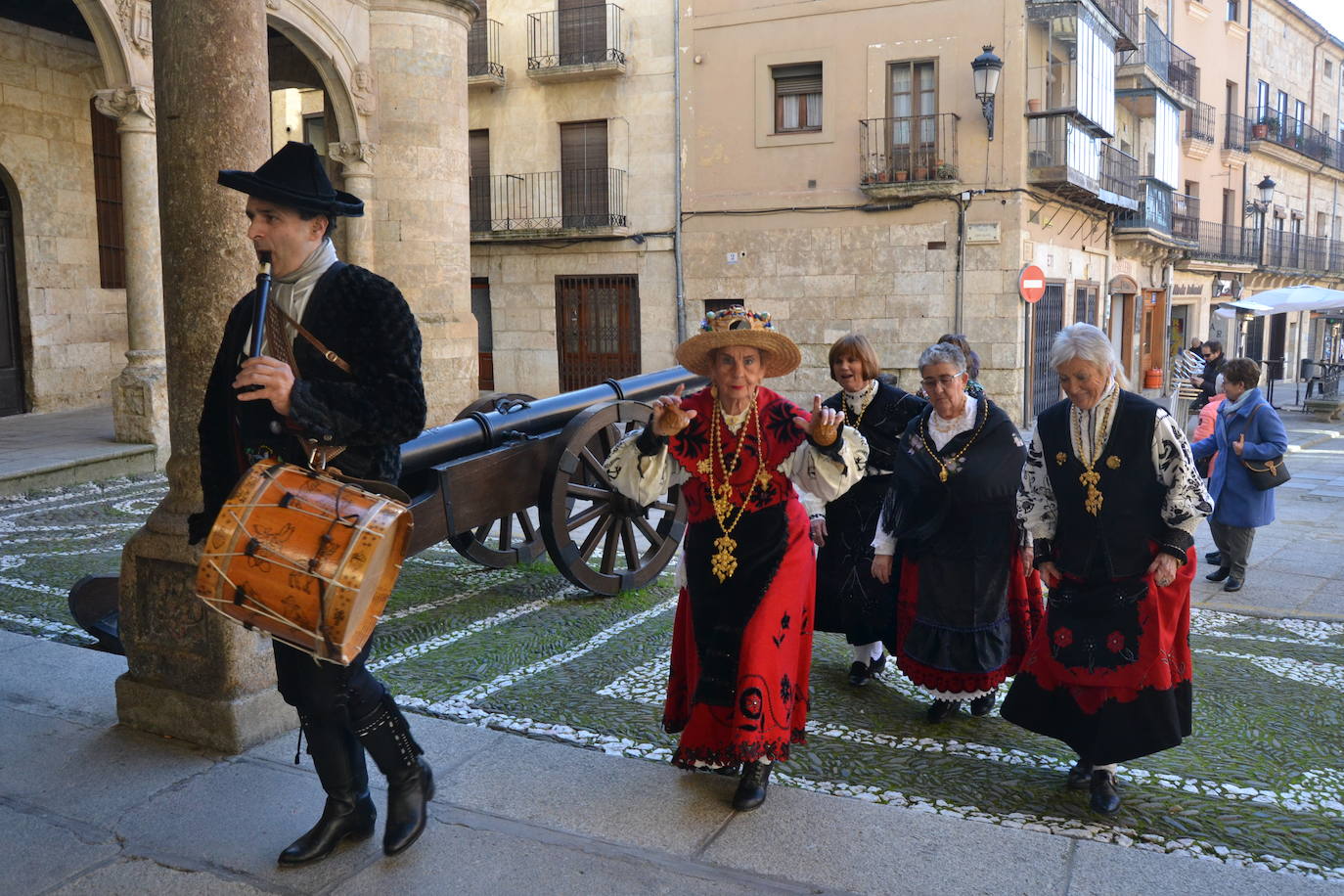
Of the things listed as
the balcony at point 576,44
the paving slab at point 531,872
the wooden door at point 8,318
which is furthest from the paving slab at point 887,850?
the balcony at point 576,44

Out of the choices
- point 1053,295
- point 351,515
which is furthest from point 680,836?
point 1053,295

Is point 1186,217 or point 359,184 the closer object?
point 359,184

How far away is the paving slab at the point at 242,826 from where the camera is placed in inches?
115

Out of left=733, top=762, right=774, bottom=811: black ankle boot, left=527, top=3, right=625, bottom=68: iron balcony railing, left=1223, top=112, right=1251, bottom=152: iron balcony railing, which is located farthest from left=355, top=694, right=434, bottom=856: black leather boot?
left=1223, top=112, right=1251, bottom=152: iron balcony railing

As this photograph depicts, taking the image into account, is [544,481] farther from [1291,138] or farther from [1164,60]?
[1291,138]

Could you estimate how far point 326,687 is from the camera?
9.36 feet

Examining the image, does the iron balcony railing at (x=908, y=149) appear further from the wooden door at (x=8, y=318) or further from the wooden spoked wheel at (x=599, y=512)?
the wooden spoked wheel at (x=599, y=512)

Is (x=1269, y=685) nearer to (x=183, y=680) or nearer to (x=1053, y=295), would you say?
(x=183, y=680)

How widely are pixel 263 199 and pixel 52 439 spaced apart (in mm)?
9321

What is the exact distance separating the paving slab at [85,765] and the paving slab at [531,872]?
0.93 metres

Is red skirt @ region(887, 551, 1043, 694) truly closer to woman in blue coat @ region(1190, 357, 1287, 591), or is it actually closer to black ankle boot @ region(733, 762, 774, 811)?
black ankle boot @ region(733, 762, 774, 811)

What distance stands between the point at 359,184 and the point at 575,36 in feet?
28.3

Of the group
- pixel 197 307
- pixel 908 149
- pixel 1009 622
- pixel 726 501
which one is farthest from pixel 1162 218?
pixel 197 307

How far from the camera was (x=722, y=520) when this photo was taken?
3.51 metres
